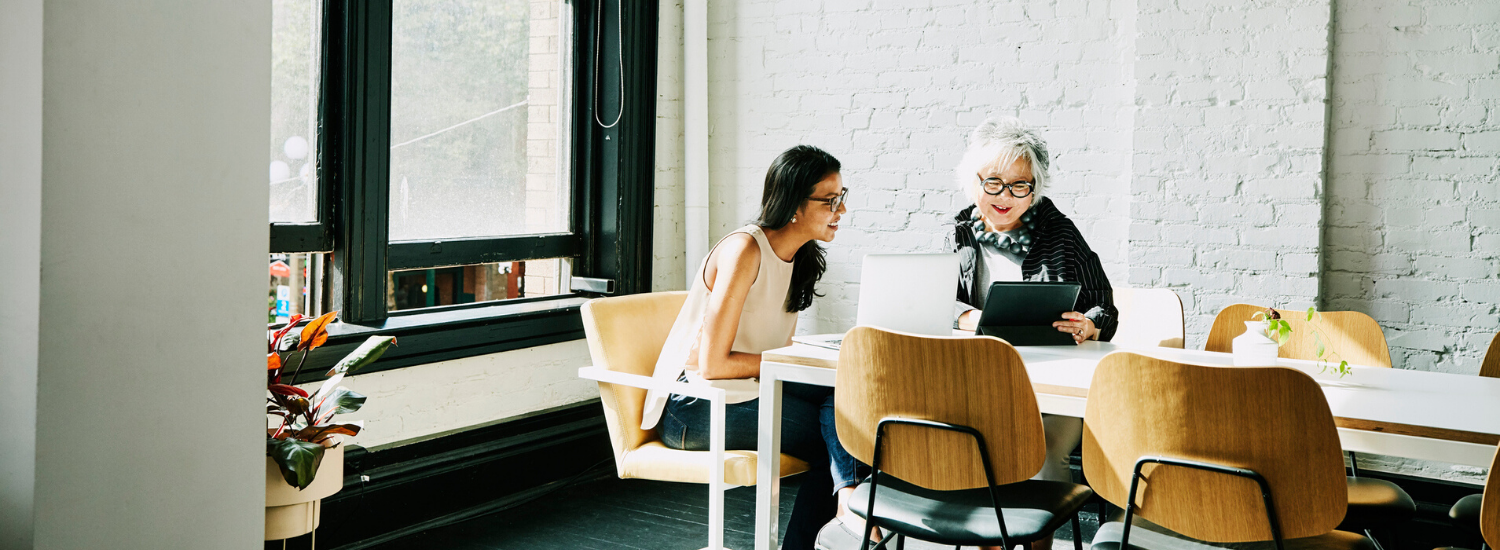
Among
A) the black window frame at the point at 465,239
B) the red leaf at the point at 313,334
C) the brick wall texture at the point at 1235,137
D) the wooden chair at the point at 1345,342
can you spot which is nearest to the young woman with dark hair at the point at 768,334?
the red leaf at the point at 313,334

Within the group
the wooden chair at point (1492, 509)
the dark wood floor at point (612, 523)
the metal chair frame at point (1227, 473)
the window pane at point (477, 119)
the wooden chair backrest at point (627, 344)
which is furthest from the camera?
the window pane at point (477, 119)

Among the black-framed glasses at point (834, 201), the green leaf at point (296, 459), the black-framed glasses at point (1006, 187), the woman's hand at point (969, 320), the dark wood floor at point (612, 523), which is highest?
the black-framed glasses at point (1006, 187)

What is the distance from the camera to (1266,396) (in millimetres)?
1673

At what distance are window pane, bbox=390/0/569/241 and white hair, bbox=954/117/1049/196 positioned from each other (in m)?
1.62

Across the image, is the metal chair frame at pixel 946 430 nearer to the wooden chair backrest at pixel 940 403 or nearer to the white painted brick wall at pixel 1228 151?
the wooden chair backrest at pixel 940 403

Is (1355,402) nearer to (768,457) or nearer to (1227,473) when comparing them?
(1227,473)

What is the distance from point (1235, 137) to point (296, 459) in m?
2.83

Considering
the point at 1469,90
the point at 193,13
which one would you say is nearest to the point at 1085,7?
the point at 1469,90

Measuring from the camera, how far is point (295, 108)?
119 inches

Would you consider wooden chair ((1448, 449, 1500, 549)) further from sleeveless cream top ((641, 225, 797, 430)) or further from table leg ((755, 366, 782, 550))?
sleeveless cream top ((641, 225, 797, 430))

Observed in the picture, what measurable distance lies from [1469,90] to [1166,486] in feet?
6.97

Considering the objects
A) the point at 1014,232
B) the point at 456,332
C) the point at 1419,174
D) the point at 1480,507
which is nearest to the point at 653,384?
the point at 456,332

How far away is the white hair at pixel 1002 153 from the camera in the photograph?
309 centimetres

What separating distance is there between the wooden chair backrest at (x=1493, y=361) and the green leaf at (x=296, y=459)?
103 inches
